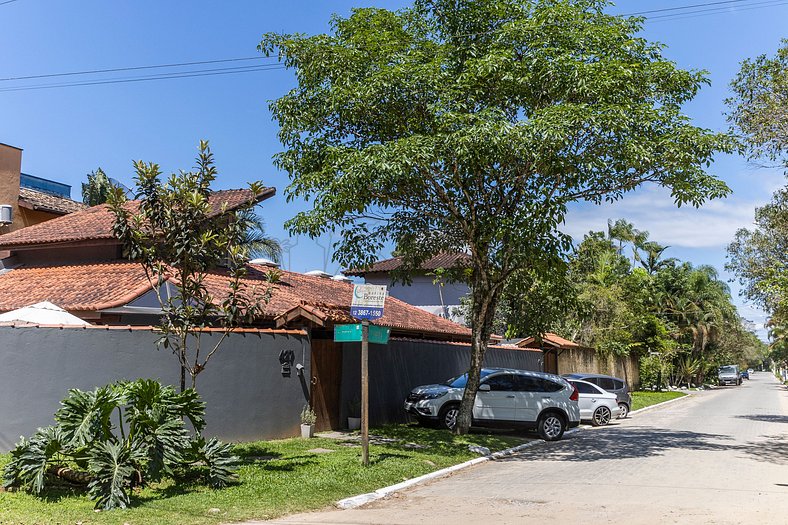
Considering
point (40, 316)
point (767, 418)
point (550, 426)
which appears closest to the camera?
point (40, 316)

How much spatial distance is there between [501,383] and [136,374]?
9.33 metres

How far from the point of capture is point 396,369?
1984 cm

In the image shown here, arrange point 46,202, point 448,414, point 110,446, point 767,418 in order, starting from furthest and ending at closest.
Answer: point 46,202
point 767,418
point 448,414
point 110,446

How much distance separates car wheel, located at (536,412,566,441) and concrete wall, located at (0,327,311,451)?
6.30 m

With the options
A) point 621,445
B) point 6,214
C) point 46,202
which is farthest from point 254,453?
point 46,202

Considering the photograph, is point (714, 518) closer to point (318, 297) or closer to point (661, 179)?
point (661, 179)

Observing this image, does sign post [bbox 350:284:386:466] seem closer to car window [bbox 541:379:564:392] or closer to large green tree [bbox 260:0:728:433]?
large green tree [bbox 260:0:728:433]

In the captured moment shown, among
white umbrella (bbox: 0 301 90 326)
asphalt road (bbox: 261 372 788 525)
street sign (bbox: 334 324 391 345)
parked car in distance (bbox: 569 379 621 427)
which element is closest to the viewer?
asphalt road (bbox: 261 372 788 525)

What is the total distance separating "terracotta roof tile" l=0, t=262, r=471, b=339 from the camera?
1656 centimetres

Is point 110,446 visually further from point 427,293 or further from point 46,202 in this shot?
point 427,293

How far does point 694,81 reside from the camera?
15.8 metres

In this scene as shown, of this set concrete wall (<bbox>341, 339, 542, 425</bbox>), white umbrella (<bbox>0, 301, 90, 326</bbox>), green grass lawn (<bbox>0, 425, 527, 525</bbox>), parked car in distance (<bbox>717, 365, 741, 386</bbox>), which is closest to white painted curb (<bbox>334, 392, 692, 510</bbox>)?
green grass lawn (<bbox>0, 425, 527, 525</bbox>)

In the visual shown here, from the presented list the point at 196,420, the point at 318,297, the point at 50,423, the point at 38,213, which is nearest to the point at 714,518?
the point at 196,420

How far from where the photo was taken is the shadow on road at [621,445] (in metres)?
15.0
